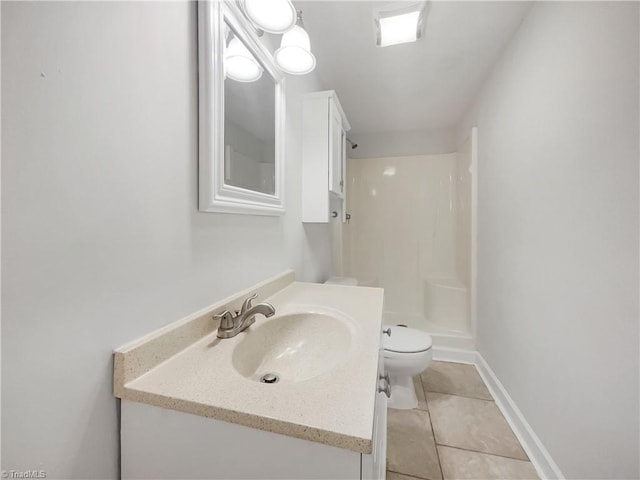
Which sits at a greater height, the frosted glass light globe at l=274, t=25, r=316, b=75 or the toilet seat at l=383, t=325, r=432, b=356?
the frosted glass light globe at l=274, t=25, r=316, b=75

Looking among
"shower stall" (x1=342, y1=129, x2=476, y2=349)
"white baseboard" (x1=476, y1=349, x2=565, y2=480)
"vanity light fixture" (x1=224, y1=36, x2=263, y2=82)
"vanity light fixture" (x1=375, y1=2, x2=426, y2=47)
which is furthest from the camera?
"shower stall" (x1=342, y1=129, x2=476, y2=349)

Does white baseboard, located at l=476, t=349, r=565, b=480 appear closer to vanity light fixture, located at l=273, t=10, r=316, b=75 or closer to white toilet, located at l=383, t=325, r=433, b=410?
white toilet, located at l=383, t=325, r=433, b=410

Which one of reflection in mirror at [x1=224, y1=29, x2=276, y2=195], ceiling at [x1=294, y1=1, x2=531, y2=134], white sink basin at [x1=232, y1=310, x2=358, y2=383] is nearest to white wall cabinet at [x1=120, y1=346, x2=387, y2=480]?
white sink basin at [x1=232, y1=310, x2=358, y2=383]

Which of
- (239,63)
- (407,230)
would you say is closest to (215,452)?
(239,63)

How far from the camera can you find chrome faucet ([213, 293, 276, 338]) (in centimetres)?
79

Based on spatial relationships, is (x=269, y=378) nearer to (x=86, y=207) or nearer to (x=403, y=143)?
(x=86, y=207)

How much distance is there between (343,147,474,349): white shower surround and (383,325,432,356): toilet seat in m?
0.98

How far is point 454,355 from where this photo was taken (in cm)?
225

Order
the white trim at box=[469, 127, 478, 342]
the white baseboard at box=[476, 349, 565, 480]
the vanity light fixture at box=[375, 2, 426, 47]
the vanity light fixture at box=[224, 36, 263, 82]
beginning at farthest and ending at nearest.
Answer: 1. the white trim at box=[469, 127, 478, 342]
2. the vanity light fixture at box=[375, 2, 426, 47]
3. the white baseboard at box=[476, 349, 565, 480]
4. the vanity light fixture at box=[224, 36, 263, 82]

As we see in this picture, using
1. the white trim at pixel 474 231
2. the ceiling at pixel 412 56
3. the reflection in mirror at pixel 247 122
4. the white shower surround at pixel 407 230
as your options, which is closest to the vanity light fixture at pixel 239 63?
the reflection in mirror at pixel 247 122

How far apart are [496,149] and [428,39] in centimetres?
84

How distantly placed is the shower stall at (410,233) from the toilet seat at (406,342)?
3.15ft

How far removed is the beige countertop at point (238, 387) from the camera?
0.43 metres

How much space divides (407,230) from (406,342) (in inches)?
64.4
